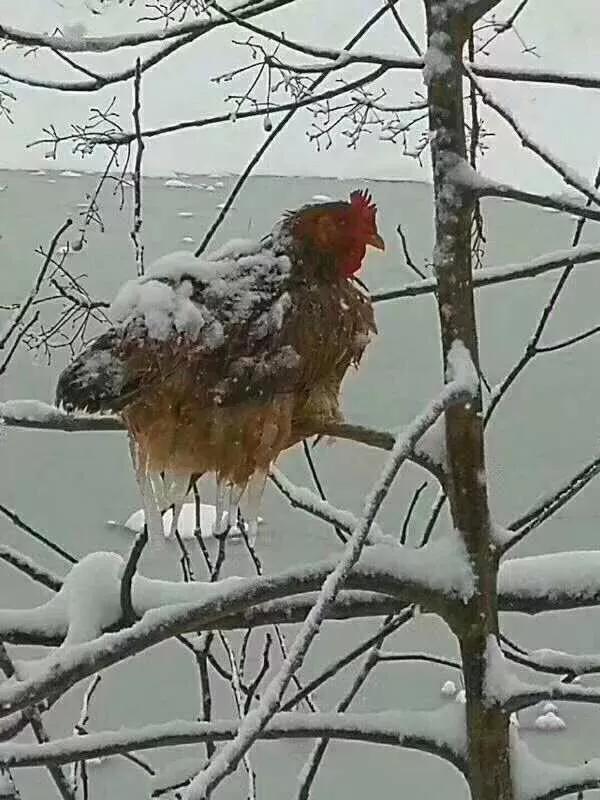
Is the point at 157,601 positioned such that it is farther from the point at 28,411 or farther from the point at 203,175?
the point at 203,175

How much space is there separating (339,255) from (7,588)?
0.90m

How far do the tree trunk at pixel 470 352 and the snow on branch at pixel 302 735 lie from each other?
0.07 feet

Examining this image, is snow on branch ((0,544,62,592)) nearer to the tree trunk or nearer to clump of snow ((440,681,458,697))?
the tree trunk

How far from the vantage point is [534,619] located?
Answer: 46.8 inches

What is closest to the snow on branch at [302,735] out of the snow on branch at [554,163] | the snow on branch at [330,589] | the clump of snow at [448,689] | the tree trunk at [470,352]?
the tree trunk at [470,352]

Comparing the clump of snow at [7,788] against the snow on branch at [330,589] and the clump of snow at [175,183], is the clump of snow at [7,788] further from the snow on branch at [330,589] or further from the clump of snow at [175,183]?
the clump of snow at [175,183]

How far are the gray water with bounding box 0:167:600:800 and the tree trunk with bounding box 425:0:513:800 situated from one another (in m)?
0.46

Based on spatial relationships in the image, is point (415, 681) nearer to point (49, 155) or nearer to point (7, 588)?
point (7, 588)

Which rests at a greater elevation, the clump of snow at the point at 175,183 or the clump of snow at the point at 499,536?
the clump of snow at the point at 175,183

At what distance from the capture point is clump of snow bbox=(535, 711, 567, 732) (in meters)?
1.07

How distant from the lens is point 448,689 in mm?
1106

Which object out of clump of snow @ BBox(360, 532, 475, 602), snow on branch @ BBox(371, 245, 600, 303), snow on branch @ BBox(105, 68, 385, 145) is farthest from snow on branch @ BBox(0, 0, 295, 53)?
clump of snow @ BBox(360, 532, 475, 602)

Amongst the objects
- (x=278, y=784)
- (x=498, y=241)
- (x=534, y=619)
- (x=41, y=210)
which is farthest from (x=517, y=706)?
(x=41, y=210)

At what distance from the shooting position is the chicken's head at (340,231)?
41 centimetres
